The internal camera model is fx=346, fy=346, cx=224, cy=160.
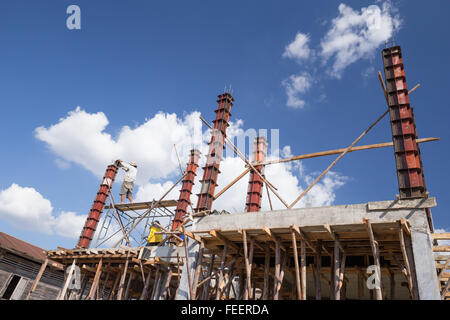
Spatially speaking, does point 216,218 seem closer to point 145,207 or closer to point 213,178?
point 213,178

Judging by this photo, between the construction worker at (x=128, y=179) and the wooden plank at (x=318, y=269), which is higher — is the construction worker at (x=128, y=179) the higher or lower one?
the higher one

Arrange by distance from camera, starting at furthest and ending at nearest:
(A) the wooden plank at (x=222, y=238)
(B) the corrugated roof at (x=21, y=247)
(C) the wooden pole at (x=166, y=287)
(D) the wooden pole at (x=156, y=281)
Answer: (B) the corrugated roof at (x=21, y=247) < (D) the wooden pole at (x=156, y=281) < (C) the wooden pole at (x=166, y=287) < (A) the wooden plank at (x=222, y=238)

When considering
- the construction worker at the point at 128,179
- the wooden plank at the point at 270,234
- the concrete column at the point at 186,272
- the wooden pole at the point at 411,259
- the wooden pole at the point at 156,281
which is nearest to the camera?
the wooden pole at the point at 411,259

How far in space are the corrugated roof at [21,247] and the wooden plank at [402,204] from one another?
62.1 feet

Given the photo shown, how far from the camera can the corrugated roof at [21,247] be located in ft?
70.3

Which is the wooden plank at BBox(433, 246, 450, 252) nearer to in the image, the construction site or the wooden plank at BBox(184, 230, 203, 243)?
the construction site

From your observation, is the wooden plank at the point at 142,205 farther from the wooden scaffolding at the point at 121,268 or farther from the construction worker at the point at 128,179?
the wooden scaffolding at the point at 121,268

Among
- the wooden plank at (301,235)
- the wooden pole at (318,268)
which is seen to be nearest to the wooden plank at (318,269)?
the wooden pole at (318,268)

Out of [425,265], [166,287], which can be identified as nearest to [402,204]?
[425,265]

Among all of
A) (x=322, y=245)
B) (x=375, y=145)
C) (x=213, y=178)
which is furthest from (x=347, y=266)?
(x=213, y=178)

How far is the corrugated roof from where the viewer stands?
2142 cm

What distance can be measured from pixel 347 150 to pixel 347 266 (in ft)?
20.2

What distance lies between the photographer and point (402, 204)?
36.7 ft
